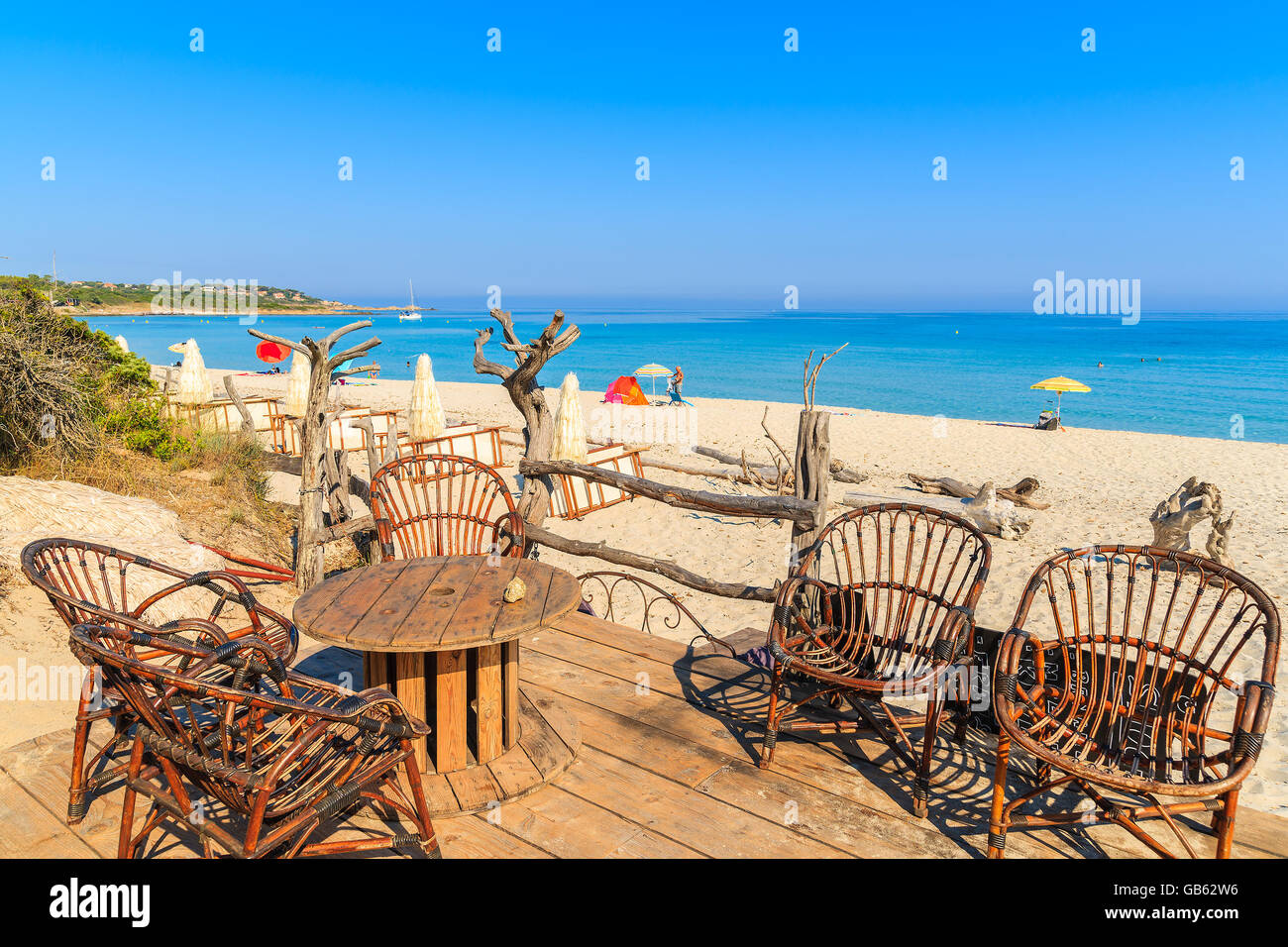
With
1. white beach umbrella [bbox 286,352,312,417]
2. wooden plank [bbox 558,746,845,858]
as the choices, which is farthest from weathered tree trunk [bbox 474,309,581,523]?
white beach umbrella [bbox 286,352,312,417]

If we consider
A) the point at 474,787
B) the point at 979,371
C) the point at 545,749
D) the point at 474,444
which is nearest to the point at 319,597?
the point at 474,787

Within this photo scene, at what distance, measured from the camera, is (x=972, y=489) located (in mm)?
13211

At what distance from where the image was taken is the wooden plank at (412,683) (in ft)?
8.95

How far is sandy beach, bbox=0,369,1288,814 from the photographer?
17.1 feet

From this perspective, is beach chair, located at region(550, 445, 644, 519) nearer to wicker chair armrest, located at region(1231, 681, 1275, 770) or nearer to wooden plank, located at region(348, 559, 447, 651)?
wooden plank, located at region(348, 559, 447, 651)

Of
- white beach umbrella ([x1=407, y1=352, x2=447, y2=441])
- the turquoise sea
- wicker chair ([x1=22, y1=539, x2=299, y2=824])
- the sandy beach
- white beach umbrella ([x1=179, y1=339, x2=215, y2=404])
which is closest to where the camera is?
wicker chair ([x1=22, y1=539, x2=299, y2=824])

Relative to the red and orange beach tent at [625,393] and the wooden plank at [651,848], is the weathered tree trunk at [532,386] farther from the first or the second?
the red and orange beach tent at [625,393]

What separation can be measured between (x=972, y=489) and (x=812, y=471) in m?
10.9

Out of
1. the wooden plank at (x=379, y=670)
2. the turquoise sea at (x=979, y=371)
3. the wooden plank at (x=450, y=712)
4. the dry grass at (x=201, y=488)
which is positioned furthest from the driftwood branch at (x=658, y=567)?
the turquoise sea at (x=979, y=371)

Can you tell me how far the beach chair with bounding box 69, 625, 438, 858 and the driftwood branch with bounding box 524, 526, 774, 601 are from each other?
1.96 m

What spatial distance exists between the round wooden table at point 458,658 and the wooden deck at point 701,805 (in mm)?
122
